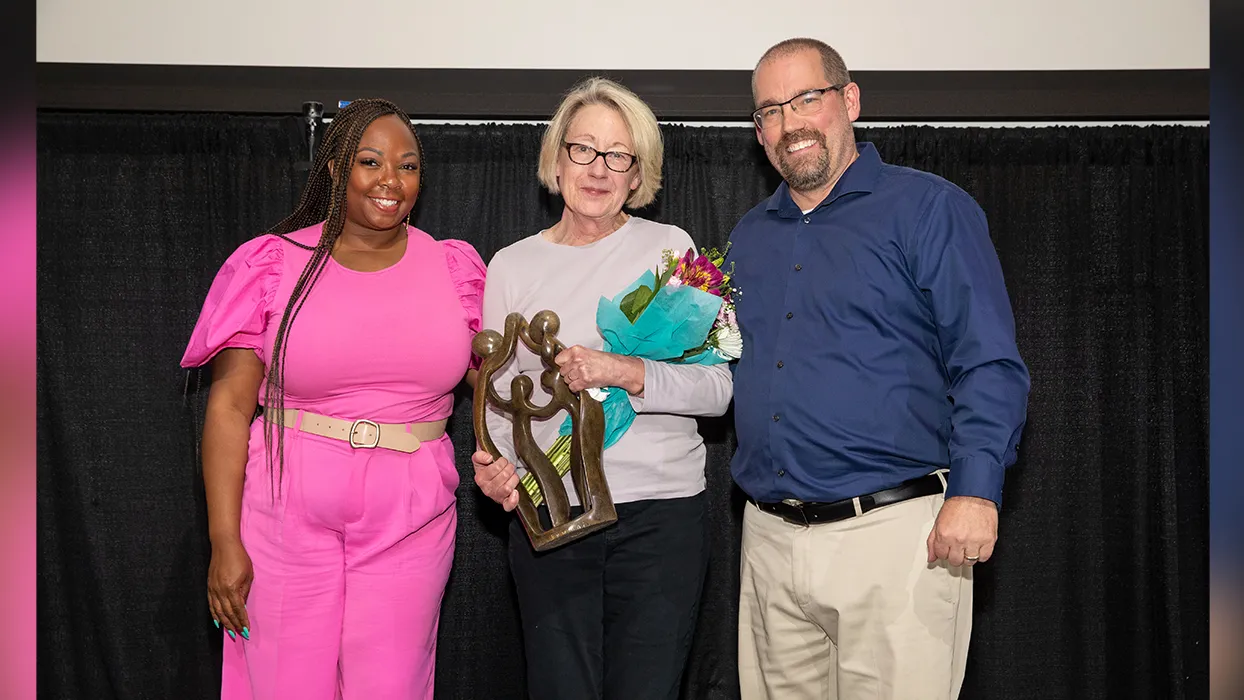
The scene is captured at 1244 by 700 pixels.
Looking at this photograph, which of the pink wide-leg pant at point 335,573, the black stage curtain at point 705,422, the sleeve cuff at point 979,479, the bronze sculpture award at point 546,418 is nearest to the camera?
the sleeve cuff at point 979,479

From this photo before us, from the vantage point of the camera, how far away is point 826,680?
212 cm

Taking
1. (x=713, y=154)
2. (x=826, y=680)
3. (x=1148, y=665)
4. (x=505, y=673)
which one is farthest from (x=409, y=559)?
(x=1148, y=665)

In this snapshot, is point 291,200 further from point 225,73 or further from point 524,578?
point 524,578

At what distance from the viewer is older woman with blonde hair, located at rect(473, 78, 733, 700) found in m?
1.98

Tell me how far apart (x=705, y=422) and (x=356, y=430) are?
4.42ft

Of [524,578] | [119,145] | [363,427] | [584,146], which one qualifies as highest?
[119,145]

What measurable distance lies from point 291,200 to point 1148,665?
3.16 metres

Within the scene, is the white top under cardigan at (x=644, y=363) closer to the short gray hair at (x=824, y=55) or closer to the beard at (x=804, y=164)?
the beard at (x=804, y=164)

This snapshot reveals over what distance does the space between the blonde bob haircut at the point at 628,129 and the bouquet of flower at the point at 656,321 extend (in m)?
0.20

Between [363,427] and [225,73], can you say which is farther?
[225,73]

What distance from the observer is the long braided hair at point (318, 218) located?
6.82 ft

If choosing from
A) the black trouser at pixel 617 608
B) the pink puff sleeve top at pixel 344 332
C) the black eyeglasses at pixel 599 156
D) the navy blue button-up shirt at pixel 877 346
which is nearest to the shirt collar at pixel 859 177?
the navy blue button-up shirt at pixel 877 346

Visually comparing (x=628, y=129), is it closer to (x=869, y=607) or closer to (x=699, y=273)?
(x=699, y=273)

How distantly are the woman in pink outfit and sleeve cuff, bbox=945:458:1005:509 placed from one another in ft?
3.58
